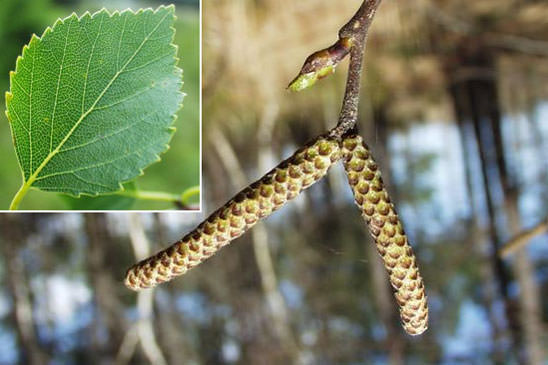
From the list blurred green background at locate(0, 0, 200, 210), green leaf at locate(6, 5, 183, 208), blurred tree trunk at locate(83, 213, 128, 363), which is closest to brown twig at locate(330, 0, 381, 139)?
green leaf at locate(6, 5, 183, 208)

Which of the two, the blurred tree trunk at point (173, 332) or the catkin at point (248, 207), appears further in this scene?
the blurred tree trunk at point (173, 332)

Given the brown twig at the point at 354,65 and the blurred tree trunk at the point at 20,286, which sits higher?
the blurred tree trunk at the point at 20,286

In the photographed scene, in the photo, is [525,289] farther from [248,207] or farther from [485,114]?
[248,207]

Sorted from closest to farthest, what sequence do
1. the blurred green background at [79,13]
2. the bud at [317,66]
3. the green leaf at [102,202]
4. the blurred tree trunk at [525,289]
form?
1. the bud at [317,66]
2. the green leaf at [102,202]
3. the blurred green background at [79,13]
4. the blurred tree trunk at [525,289]

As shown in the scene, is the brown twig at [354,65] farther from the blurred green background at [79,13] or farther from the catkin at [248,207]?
the blurred green background at [79,13]

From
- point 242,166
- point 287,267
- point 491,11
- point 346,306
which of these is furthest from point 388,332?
point 491,11

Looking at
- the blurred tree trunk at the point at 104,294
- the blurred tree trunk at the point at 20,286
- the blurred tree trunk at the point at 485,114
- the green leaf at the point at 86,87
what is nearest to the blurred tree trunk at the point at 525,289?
the blurred tree trunk at the point at 485,114

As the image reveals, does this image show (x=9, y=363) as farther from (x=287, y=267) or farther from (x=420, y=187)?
(x=420, y=187)

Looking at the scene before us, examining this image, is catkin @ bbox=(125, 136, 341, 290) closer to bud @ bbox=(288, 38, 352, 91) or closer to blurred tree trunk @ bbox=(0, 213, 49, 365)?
bud @ bbox=(288, 38, 352, 91)
